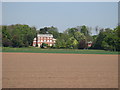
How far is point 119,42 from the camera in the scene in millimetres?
62469

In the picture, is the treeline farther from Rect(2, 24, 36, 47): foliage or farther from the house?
the house

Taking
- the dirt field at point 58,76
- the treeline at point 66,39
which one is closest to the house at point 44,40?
the treeline at point 66,39

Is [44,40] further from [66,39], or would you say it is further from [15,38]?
[15,38]

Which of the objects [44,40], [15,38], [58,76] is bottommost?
[58,76]

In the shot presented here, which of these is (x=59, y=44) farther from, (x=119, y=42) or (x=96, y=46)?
(x=119, y=42)

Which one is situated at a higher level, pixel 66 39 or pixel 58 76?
pixel 66 39

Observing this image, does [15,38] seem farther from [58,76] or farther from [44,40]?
[58,76]

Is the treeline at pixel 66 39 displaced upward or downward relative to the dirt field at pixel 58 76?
upward

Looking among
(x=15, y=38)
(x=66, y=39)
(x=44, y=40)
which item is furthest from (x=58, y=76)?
(x=44, y=40)

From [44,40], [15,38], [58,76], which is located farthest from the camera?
[44,40]

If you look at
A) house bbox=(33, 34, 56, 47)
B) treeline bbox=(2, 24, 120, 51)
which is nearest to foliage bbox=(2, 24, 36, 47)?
treeline bbox=(2, 24, 120, 51)

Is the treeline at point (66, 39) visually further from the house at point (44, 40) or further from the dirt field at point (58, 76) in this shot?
the dirt field at point (58, 76)

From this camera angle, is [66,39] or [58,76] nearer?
[58,76]

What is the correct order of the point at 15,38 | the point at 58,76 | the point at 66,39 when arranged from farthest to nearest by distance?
1. the point at 66,39
2. the point at 15,38
3. the point at 58,76
